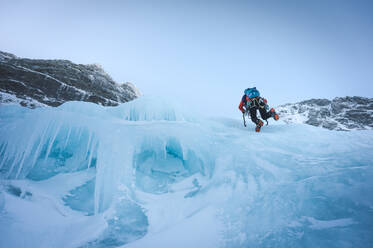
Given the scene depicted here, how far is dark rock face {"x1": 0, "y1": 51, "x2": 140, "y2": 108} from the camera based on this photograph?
2644 cm

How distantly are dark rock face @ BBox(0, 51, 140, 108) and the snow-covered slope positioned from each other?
2623cm

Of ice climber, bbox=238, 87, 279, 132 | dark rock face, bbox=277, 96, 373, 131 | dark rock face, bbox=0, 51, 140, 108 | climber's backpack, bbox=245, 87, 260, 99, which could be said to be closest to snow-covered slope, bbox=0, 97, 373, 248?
ice climber, bbox=238, 87, 279, 132

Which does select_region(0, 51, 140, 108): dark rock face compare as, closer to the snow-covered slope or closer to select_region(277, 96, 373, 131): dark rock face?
the snow-covered slope

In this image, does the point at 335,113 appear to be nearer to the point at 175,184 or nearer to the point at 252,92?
the point at 252,92

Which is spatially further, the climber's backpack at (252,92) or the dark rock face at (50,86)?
the dark rock face at (50,86)

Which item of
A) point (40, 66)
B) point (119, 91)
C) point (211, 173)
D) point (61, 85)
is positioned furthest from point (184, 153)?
point (40, 66)

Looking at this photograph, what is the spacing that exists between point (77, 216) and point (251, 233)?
363 cm

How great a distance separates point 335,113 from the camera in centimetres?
7919

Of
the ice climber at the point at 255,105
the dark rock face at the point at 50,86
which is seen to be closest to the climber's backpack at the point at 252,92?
the ice climber at the point at 255,105

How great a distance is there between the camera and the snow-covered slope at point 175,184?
2.60 metres

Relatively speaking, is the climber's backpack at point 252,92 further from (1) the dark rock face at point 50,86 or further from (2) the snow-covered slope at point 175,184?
(1) the dark rock face at point 50,86

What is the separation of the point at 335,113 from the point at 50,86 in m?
107

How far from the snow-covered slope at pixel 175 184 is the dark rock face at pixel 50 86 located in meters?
26.2

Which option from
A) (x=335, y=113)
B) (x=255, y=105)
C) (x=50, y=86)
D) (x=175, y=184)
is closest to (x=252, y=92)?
(x=255, y=105)
